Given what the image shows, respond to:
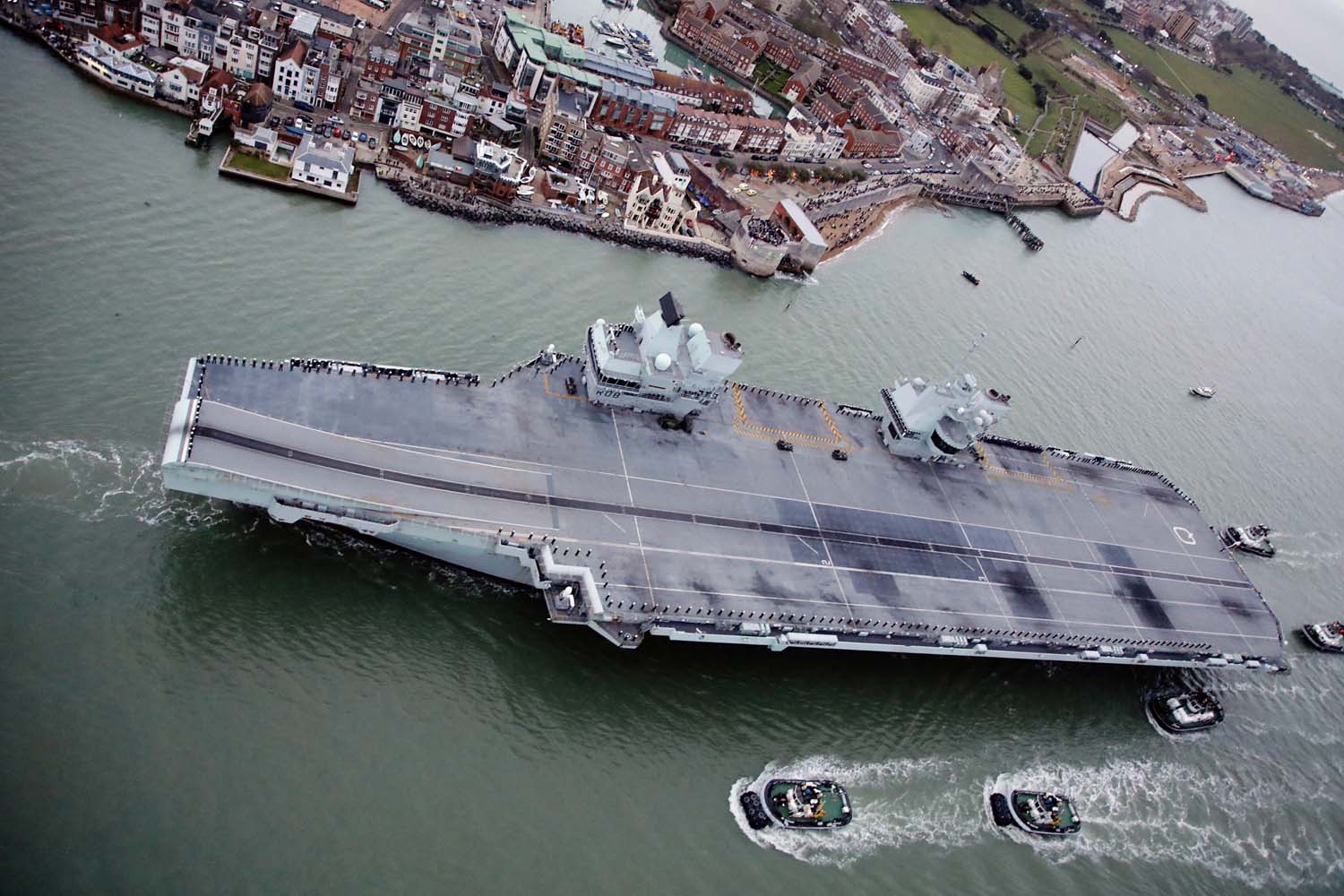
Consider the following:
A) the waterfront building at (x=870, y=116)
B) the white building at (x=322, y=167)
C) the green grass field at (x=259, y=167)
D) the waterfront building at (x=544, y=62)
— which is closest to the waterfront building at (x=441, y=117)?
the white building at (x=322, y=167)

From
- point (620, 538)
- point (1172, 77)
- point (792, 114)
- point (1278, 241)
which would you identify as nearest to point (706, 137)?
point (792, 114)

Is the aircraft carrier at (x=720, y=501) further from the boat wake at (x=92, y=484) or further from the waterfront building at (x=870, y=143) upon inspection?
the waterfront building at (x=870, y=143)

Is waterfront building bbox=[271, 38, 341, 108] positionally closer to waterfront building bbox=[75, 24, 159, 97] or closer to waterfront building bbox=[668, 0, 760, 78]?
waterfront building bbox=[75, 24, 159, 97]

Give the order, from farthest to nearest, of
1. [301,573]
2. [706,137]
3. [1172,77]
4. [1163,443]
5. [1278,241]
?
[1172,77]
[1278,241]
[706,137]
[1163,443]
[301,573]

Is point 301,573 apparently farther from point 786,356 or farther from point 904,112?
point 904,112

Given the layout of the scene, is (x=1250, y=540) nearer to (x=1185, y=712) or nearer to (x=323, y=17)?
(x=1185, y=712)

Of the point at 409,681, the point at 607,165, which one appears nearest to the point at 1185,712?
the point at 409,681
